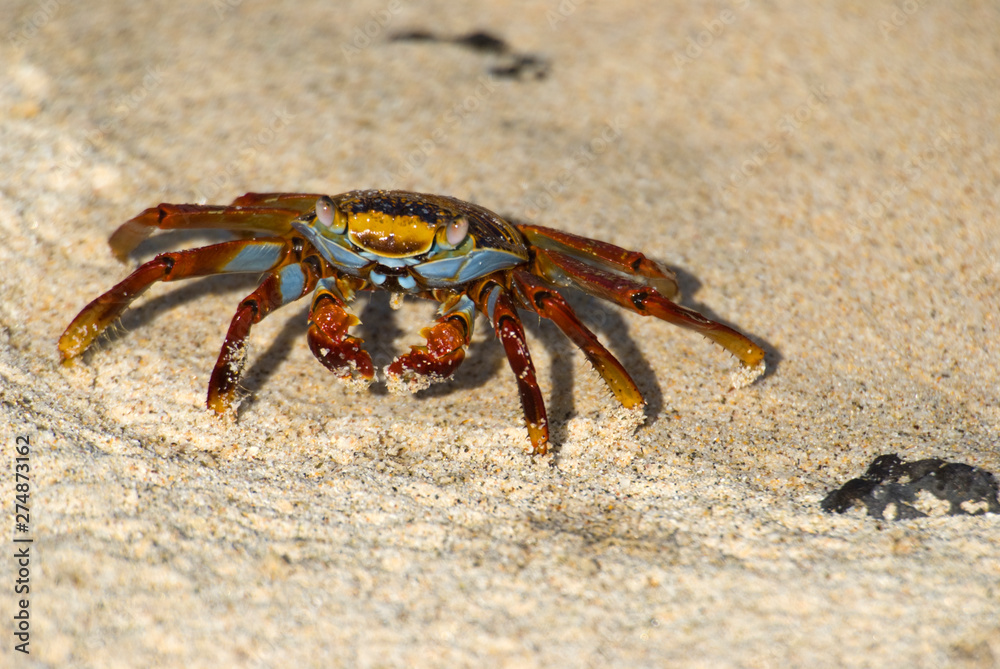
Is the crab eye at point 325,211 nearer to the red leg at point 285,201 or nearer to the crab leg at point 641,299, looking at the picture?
the red leg at point 285,201

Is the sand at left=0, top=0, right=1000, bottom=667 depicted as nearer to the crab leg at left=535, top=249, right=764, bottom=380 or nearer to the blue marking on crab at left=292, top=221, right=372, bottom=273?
the crab leg at left=535, top=249, right=764, bottom=380

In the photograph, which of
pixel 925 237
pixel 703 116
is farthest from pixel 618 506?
pixel 703 116

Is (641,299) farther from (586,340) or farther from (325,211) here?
(325,211)

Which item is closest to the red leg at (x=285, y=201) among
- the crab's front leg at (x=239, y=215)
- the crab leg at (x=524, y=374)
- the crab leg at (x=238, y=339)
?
the crab's front leg at (x=239, y=215)

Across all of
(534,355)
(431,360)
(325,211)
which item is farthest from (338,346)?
(534,355)

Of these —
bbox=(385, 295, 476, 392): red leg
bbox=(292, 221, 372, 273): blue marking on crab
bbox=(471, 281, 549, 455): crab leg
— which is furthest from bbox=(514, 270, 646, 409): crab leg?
bbox=(292, 221, 372, 273): blue marking on crab

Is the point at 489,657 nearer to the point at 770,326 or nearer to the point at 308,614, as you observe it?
the point at 308,614
